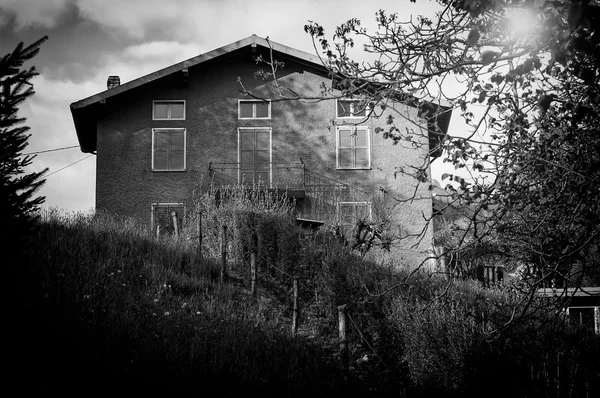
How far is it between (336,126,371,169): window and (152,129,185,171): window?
5533 mm

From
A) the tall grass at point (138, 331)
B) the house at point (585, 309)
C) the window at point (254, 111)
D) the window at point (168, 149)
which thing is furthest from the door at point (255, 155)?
the house at point (585, 309)

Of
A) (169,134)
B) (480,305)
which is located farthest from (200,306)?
(169,134)

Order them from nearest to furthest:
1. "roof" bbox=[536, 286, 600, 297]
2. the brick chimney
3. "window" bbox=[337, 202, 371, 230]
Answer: "roof" bbox=[536, 286, 600, 297], "window" bbox=[337, 202, 371, 230], the brick chimney

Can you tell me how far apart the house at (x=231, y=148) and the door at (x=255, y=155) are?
35 millimetres

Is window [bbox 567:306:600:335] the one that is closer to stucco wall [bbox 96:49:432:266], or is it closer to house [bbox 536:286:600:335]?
house [bbox 536:286:600:335]

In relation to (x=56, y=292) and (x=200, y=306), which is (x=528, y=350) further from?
(x=56, y=292)

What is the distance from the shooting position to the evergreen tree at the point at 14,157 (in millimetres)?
4707

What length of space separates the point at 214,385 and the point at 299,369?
1624 mm

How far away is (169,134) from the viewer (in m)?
19.9

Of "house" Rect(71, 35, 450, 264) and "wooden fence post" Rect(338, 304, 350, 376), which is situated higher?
"house" Rect(71, 35, 450, 264)

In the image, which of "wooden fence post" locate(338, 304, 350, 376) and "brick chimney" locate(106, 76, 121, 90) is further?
"brick chimney" locate(106, 76, 121, 90)

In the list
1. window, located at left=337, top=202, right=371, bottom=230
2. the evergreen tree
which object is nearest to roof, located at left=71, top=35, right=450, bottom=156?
window, located at left=337, top=202, right=371, bottom=230

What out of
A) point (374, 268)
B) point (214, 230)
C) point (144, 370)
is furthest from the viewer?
point (214, 230)

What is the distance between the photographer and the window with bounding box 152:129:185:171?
19.7 metres
